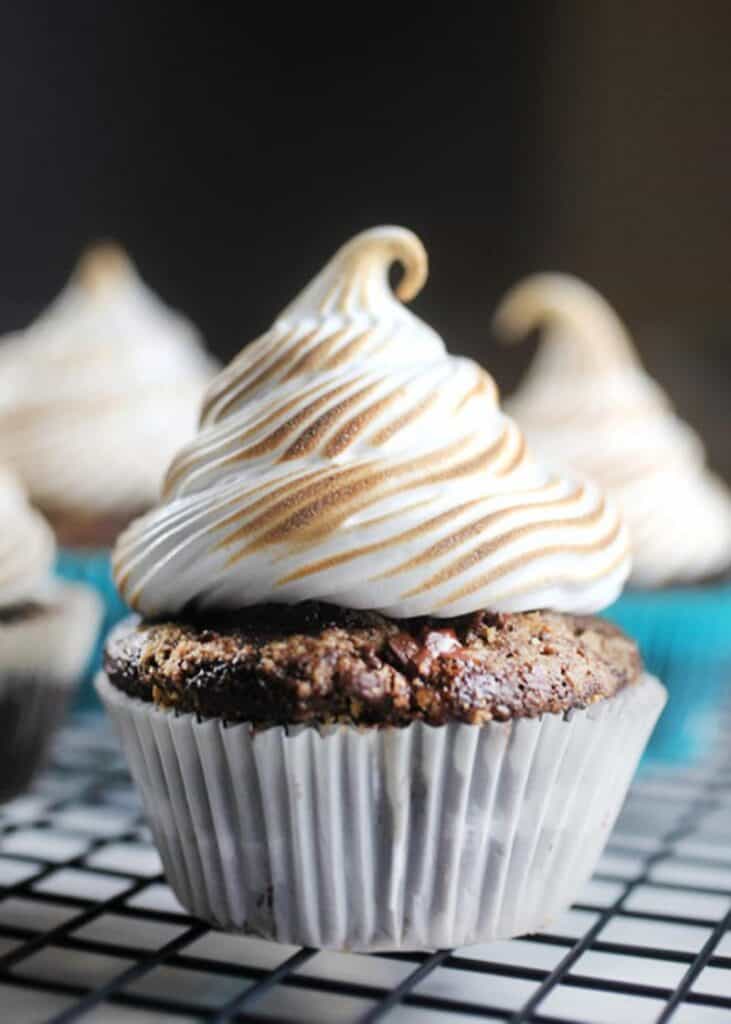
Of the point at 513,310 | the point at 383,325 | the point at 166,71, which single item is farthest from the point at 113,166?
the point at 383,325

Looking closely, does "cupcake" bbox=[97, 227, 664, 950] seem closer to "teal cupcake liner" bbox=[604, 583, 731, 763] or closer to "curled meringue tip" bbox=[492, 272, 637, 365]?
"teal cupcake liner" bbox=[604, 583, 731, 763]

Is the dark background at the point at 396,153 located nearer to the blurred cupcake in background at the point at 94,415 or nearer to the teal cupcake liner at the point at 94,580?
the blurred cupcake in background at the point at 94,415

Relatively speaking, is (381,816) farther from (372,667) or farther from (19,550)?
(19,550)

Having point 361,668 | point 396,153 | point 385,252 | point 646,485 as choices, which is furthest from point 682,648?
point 396,153

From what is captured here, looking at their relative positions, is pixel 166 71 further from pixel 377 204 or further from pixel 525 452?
pixel 525 452

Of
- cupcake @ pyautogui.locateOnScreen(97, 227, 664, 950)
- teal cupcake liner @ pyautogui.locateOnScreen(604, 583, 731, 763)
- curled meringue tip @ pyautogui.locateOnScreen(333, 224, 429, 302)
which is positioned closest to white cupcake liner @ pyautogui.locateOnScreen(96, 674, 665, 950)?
cupcake @ pyautogui.locateOnScreen(97, 227, 664, 950)

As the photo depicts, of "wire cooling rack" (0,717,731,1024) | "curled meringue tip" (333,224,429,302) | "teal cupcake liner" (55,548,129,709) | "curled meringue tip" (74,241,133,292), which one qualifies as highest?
"curled meringue tip" (333,224,429,302)

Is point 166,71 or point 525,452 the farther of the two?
point 166,71

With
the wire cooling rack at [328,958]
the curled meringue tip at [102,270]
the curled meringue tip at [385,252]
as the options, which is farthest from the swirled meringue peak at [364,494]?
the curled meringue tip at [102,270]
